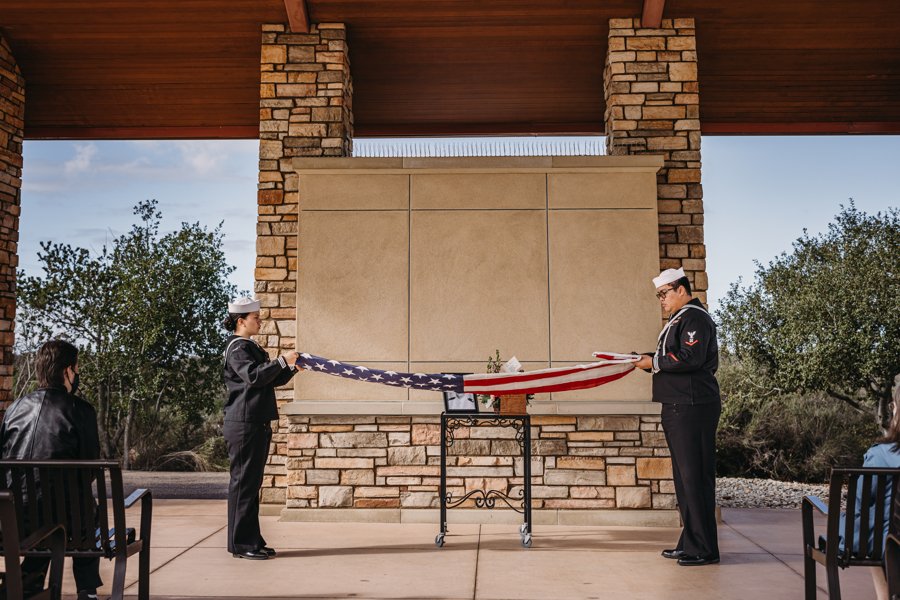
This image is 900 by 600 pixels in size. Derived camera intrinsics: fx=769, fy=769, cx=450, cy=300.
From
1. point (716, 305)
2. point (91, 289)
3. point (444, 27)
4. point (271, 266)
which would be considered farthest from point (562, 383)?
point (91, 289)

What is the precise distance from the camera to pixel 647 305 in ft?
23.2

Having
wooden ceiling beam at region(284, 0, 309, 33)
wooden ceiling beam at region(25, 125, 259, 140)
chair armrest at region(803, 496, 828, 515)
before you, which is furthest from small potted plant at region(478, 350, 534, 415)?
wooden ceiling beam at region(25, 125, 259, 140)

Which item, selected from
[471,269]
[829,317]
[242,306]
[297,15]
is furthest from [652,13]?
[829,317]

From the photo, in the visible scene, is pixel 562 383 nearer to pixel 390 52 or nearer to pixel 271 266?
pixel 271 266

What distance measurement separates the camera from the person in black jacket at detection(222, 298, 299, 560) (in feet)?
17.7

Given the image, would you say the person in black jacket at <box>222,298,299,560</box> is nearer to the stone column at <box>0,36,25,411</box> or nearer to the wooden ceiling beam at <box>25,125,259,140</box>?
the stone column at <box>0,36,25,411</box>

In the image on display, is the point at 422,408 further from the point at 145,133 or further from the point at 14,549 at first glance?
the point at 145,133

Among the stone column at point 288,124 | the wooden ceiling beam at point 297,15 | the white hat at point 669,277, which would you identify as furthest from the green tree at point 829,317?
the wooden ceiling beam at point 297,15

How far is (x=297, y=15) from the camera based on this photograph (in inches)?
294

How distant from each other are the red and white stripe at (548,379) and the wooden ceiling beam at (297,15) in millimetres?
3930

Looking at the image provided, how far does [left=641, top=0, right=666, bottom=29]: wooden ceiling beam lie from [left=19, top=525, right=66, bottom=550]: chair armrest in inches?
258

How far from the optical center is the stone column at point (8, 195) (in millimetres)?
8367

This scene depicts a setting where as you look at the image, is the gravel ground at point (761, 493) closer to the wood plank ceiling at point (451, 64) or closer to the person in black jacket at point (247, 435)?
the wood plank ceiling at point (451, 64)

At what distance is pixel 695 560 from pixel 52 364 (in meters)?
4.16
